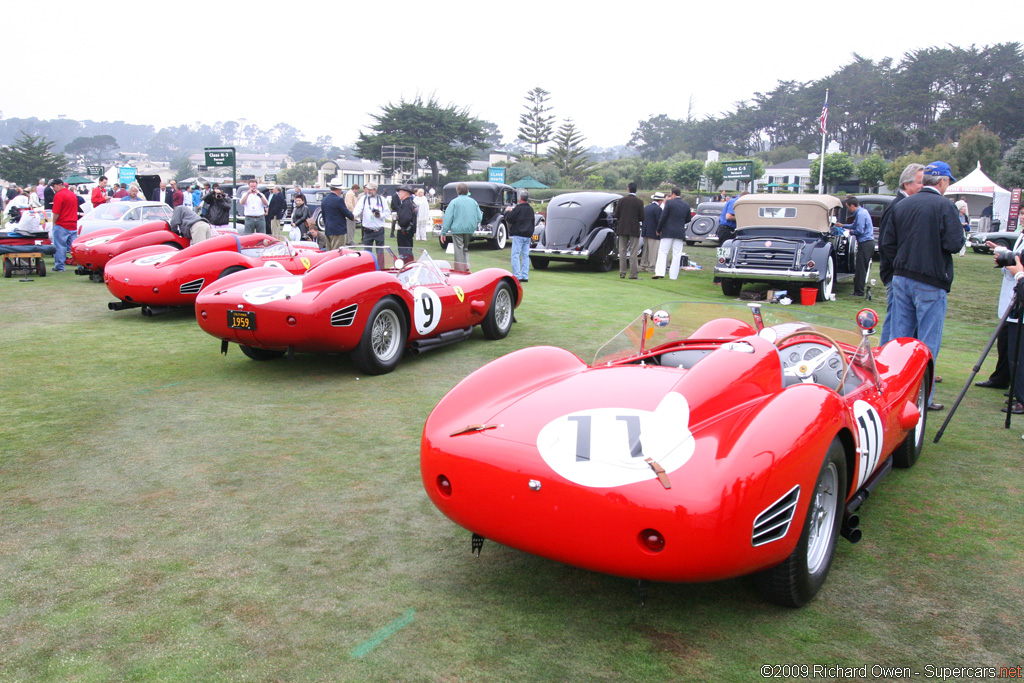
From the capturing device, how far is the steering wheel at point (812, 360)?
11.5 ft

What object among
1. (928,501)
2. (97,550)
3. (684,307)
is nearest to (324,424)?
(97,550)

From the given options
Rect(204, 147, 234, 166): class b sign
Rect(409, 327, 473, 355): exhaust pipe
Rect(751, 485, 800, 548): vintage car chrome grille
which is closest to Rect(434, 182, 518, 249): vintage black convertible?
Rect(204, 147, 234, 166): class b sign

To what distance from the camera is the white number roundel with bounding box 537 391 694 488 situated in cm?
256

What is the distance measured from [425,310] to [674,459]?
4883 millimetres

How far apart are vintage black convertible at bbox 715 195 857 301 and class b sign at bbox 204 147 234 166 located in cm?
1467

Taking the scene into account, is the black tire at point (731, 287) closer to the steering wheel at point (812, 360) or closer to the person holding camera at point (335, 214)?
the person holding camera at point (335, 214)

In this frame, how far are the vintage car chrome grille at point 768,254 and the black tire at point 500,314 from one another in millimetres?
5517

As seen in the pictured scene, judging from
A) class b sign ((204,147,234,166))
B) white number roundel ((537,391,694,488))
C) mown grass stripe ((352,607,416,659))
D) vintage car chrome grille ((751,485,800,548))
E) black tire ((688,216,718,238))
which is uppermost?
class b sign ((204,147,234,166))

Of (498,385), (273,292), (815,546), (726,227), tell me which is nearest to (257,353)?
(273,292)

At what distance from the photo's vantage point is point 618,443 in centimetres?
271

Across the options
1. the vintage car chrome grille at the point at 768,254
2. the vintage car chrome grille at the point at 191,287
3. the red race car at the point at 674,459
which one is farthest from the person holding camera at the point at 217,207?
the red race car at the point at 674,459

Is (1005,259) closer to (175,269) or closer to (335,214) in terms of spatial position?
(175,269)

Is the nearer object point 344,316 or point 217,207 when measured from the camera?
point 344,316

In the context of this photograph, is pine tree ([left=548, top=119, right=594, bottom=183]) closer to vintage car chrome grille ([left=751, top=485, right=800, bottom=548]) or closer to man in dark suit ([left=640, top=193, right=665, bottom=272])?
man in dark suit ([left=640, top=193, right=665, bottom=272])
